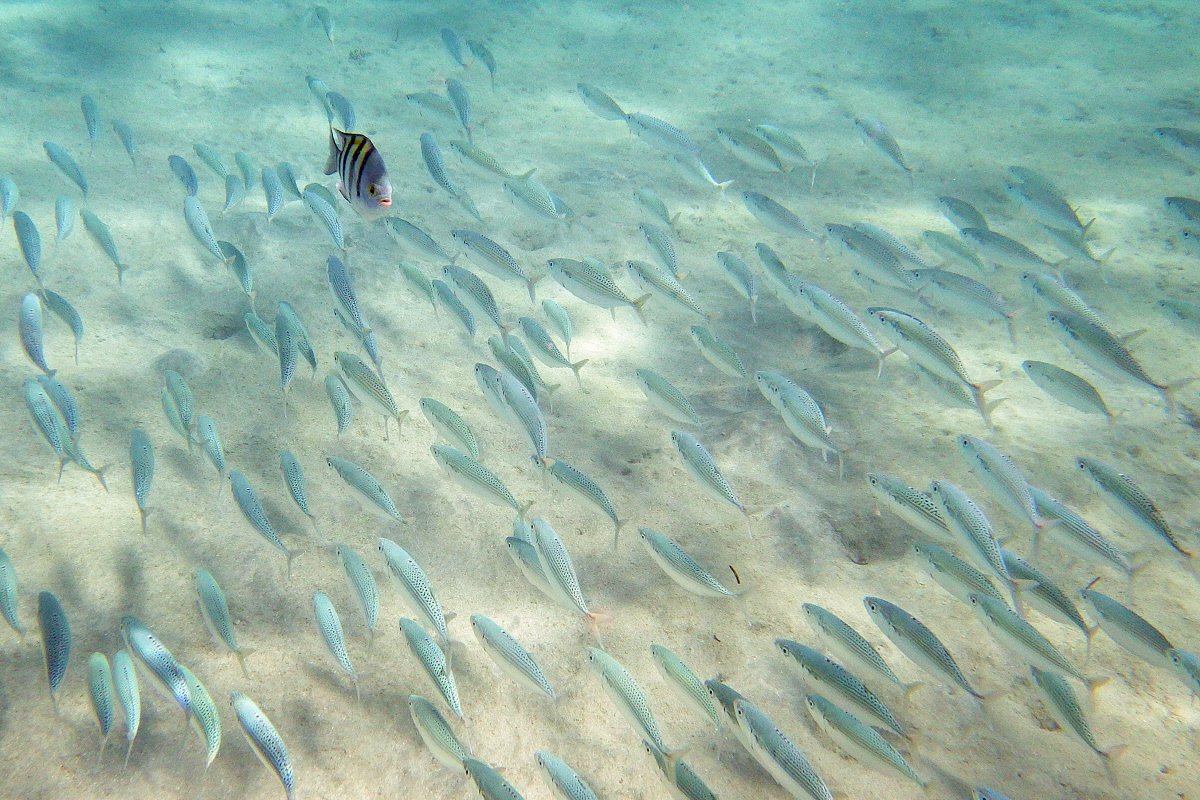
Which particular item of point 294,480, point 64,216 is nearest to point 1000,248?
point 294,480

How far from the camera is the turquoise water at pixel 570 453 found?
220 centimetres

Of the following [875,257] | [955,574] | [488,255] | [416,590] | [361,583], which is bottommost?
[361,583]

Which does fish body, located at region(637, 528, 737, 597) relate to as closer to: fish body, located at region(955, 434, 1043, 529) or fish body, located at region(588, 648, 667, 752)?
fish body, located at region(588, 648, 667, 752)

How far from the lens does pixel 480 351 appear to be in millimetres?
4414

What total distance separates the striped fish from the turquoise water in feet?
4.90

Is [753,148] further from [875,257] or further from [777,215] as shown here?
[875,257]

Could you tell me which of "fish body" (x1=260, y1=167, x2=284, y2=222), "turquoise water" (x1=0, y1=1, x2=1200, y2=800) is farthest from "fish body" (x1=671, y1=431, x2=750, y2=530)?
"fish body" (x1=260, y1=167, x2=284, y2=222)

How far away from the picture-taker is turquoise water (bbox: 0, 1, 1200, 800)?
86.6 inches

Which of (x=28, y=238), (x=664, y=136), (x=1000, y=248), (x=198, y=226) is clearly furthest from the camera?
(x=664, y=136)

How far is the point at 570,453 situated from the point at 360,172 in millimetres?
2069

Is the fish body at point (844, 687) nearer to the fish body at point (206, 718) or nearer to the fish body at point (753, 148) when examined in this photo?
the fish body at point (206, 718)

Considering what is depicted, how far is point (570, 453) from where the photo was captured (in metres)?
3.56

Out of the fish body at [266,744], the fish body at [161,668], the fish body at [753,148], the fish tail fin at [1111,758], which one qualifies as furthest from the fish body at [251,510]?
the fish body at [753,148]

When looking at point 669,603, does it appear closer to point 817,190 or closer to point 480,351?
point 480,351
